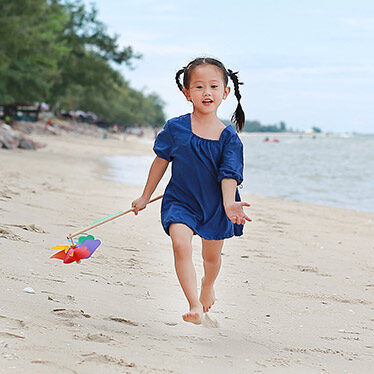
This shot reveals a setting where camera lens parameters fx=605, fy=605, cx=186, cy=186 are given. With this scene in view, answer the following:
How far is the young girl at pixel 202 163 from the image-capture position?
3.20 meters

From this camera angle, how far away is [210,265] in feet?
11.4

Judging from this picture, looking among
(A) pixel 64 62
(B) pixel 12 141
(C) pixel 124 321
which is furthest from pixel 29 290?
(A) pixel 64 62

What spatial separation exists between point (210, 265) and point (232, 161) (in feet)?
2.15

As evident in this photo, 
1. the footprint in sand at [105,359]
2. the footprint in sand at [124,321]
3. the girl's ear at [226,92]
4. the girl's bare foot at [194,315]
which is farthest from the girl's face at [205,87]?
the footprint in sand at [105,359]

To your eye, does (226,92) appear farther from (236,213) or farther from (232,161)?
(236,213)

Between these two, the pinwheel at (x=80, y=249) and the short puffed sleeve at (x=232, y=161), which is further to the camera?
the pinwheel at (x=80, y=249)

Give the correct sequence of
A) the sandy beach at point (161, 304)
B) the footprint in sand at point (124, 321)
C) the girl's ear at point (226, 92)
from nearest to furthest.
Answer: the sandy beach at point (161, 304) → the footprint in sand at point (124, 321) → the girl's ear at point (226, 92)

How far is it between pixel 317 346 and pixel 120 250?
235cm

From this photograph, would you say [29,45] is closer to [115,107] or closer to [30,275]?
[30,275]

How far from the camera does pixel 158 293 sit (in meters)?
4.02

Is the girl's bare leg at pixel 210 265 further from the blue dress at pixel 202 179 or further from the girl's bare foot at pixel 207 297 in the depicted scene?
the blue dress at pixel 202 179

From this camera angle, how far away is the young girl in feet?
10.5

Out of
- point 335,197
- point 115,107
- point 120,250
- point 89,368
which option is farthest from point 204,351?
point 115,107

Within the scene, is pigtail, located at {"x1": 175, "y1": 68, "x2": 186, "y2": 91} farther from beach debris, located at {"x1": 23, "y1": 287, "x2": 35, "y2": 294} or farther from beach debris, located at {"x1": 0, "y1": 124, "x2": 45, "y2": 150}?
beach debris, located at {"x1": 0, "y1": 124, "x2": 45, "y2": 150}
